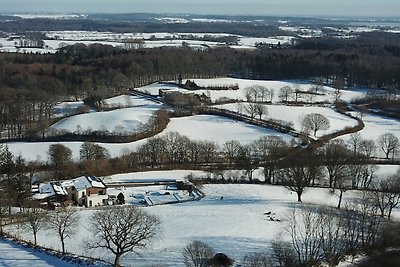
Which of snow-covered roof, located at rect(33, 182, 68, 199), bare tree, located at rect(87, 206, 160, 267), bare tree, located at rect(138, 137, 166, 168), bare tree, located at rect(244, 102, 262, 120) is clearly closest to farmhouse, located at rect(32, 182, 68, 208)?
snow-covered roof, located at rect(33, 182, 68, 199)

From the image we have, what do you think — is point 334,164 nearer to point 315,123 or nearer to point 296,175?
point 296,175

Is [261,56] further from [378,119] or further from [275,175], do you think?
[275,175]

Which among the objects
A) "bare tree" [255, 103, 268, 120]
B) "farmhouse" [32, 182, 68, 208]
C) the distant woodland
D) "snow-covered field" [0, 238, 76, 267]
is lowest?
"farmhouse" [32, 182, 68, 208]

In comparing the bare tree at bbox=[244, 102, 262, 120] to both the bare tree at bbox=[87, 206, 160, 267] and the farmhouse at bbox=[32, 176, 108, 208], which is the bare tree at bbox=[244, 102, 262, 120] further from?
the bare tree at bbox=[87, 206, 160, 267]

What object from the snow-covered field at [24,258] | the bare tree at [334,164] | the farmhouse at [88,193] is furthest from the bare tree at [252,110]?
the snow-covered field at [24,258]

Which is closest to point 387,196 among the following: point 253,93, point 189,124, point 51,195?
point 51,195
